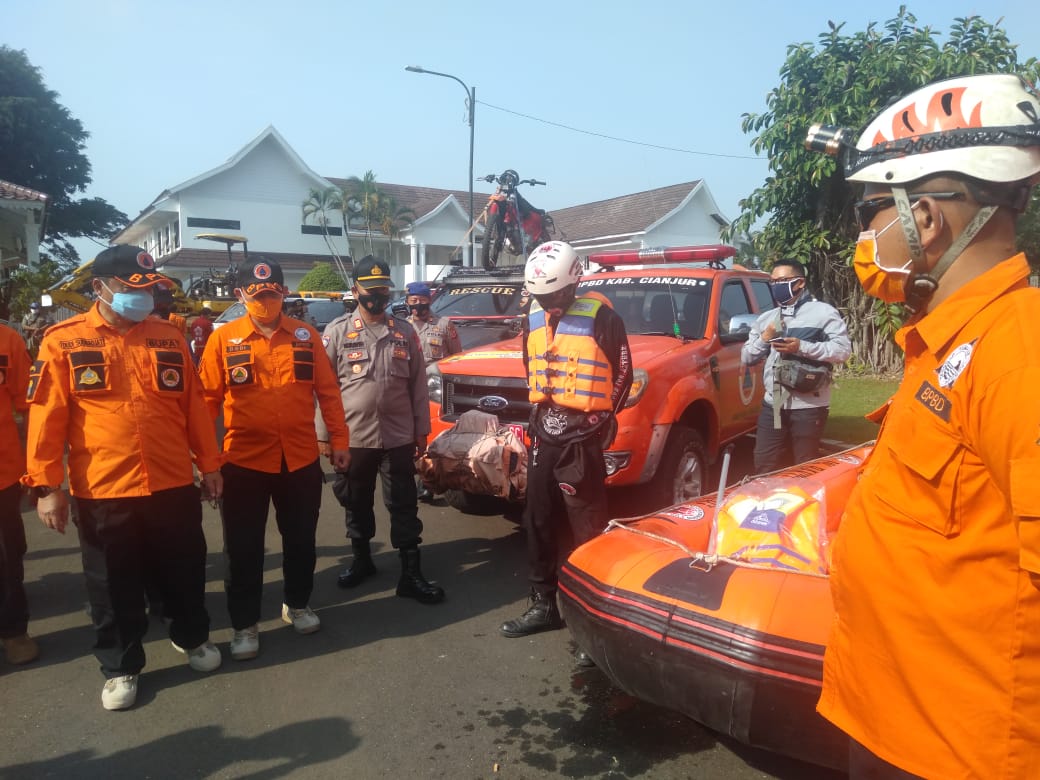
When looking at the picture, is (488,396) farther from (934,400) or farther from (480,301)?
(934,400)

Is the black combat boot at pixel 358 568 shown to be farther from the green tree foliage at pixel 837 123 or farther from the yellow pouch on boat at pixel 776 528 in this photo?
the green tree foliage at pixel 837 123

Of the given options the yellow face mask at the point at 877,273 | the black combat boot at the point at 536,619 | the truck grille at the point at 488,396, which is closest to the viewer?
the yellow face mask at the point at 877,273

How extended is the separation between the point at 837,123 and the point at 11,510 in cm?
1186

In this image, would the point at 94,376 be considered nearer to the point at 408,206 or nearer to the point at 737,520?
the point at 737,520

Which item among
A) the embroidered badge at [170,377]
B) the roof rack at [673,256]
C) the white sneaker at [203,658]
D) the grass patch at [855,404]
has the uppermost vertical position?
the roof rack at [673,256]

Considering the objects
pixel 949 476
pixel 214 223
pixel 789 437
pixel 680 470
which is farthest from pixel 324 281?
pixel 949 476

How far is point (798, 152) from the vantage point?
12.3 metres

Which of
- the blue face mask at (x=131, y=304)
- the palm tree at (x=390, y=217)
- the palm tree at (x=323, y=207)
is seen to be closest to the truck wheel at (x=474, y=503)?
the blue face mask at (x=131, y=304)

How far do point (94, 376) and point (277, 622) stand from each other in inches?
71.3

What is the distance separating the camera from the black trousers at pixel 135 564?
3398 millimetres

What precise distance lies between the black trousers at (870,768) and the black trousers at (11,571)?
399cm

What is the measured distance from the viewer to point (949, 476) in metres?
1.34

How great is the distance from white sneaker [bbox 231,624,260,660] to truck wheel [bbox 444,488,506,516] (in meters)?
2.33

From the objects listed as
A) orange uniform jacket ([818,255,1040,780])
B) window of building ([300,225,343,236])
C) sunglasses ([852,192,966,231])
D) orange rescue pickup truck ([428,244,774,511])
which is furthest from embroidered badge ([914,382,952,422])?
window of building ([300,225,343,236])
